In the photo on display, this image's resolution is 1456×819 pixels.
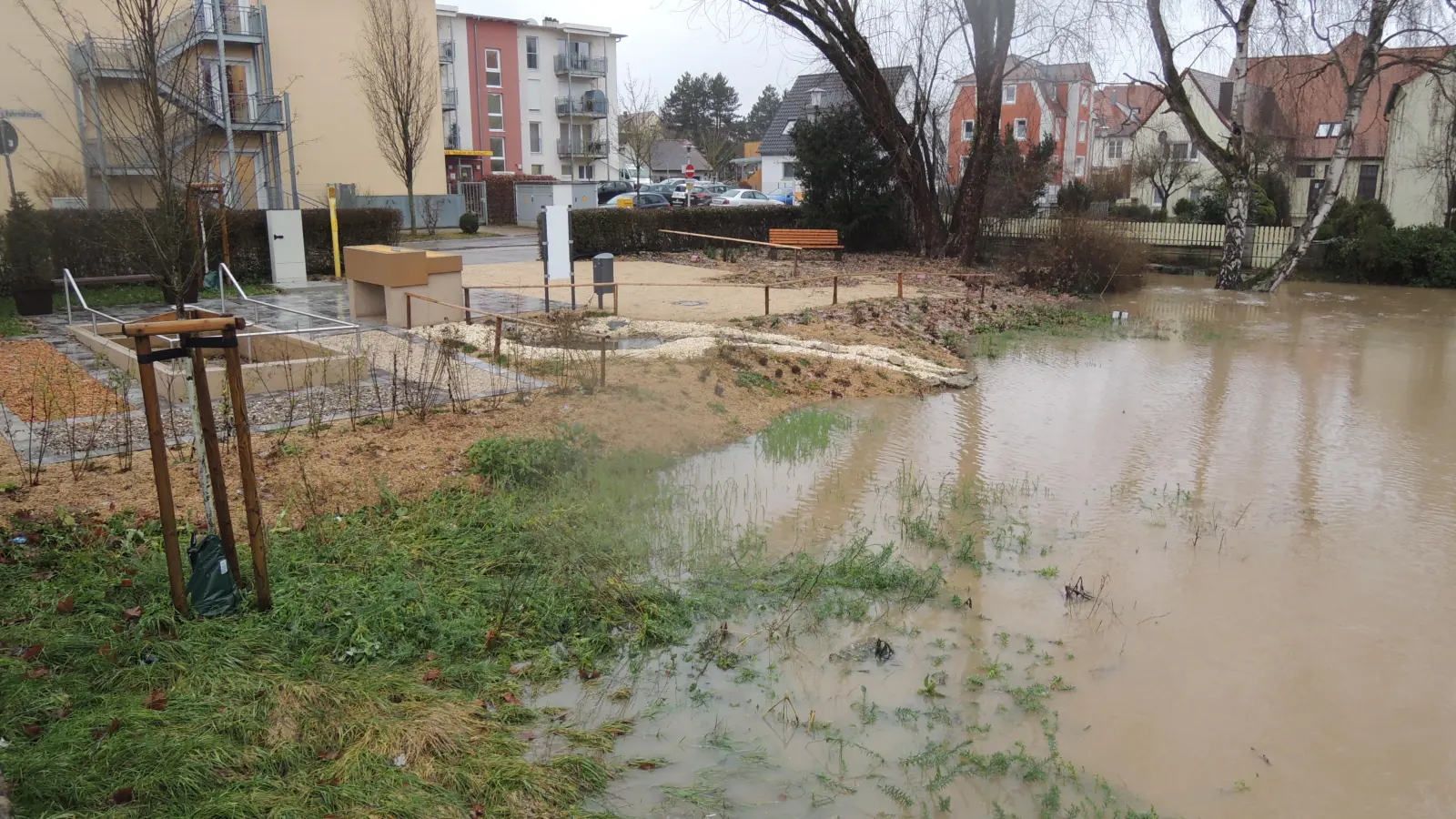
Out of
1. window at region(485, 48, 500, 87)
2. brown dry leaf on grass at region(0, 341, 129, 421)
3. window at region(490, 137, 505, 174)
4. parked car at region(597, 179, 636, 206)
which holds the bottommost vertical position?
brown dry leaf on grass at region(0, 341, 129, 421)

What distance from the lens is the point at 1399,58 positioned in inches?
770

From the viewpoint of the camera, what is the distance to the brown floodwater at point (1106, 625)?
174 inches

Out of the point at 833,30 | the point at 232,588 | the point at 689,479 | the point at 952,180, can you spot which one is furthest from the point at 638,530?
the point at 952,180

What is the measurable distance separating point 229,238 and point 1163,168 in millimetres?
36225

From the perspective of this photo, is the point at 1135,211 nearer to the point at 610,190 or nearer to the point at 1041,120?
the point at 1041,120

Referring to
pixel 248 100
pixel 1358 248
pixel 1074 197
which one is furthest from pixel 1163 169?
pixel 248 100

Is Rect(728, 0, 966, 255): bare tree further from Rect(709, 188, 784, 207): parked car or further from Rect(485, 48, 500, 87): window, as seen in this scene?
Rect(485, 48, 500, 87): window

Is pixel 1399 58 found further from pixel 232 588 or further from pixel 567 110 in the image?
pixel 567 110

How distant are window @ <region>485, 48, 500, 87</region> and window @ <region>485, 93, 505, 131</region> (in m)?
0.58

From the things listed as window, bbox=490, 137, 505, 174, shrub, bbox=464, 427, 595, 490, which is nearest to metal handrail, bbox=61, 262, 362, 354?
shrub, bbox=464, 427, 595, 490

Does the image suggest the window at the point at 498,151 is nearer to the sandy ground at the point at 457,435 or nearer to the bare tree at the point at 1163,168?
the bare tree at the point at 1163,168

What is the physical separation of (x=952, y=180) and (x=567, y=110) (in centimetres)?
3110

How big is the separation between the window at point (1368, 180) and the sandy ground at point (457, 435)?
36.4 m

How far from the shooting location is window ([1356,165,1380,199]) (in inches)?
1551
